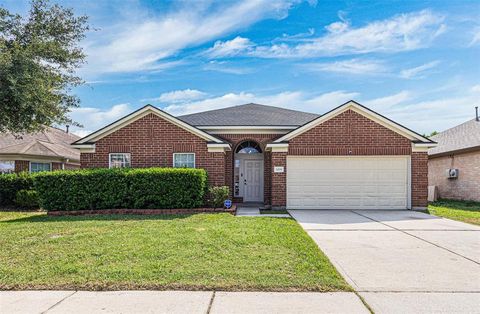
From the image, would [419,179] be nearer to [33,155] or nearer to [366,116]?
[366,116]

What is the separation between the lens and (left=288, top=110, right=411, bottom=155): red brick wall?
14.0 m

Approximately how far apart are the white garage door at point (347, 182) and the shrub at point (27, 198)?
1113 cm

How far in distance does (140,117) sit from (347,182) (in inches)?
350

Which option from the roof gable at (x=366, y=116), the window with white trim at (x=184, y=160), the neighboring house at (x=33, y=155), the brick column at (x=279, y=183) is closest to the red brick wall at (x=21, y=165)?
the neighboring house at (x=33, y=155)

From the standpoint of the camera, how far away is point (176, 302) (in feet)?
13.9

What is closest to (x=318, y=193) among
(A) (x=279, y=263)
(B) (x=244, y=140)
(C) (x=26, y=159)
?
(B) (x=244, y=140)

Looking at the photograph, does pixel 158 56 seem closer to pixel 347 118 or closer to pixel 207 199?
pixel 207 199

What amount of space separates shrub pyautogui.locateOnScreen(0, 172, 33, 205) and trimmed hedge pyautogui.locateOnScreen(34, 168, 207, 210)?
3912 millimetres

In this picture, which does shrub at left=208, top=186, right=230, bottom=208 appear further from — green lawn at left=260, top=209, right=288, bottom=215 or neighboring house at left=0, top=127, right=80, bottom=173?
neighboring house at left=0, top=127, right=80, bottom=173

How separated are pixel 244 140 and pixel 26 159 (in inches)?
468

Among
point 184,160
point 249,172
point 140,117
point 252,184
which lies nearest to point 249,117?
point 249,172

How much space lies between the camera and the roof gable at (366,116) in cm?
1388

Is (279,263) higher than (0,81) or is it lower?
lower

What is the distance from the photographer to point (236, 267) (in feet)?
18.1
